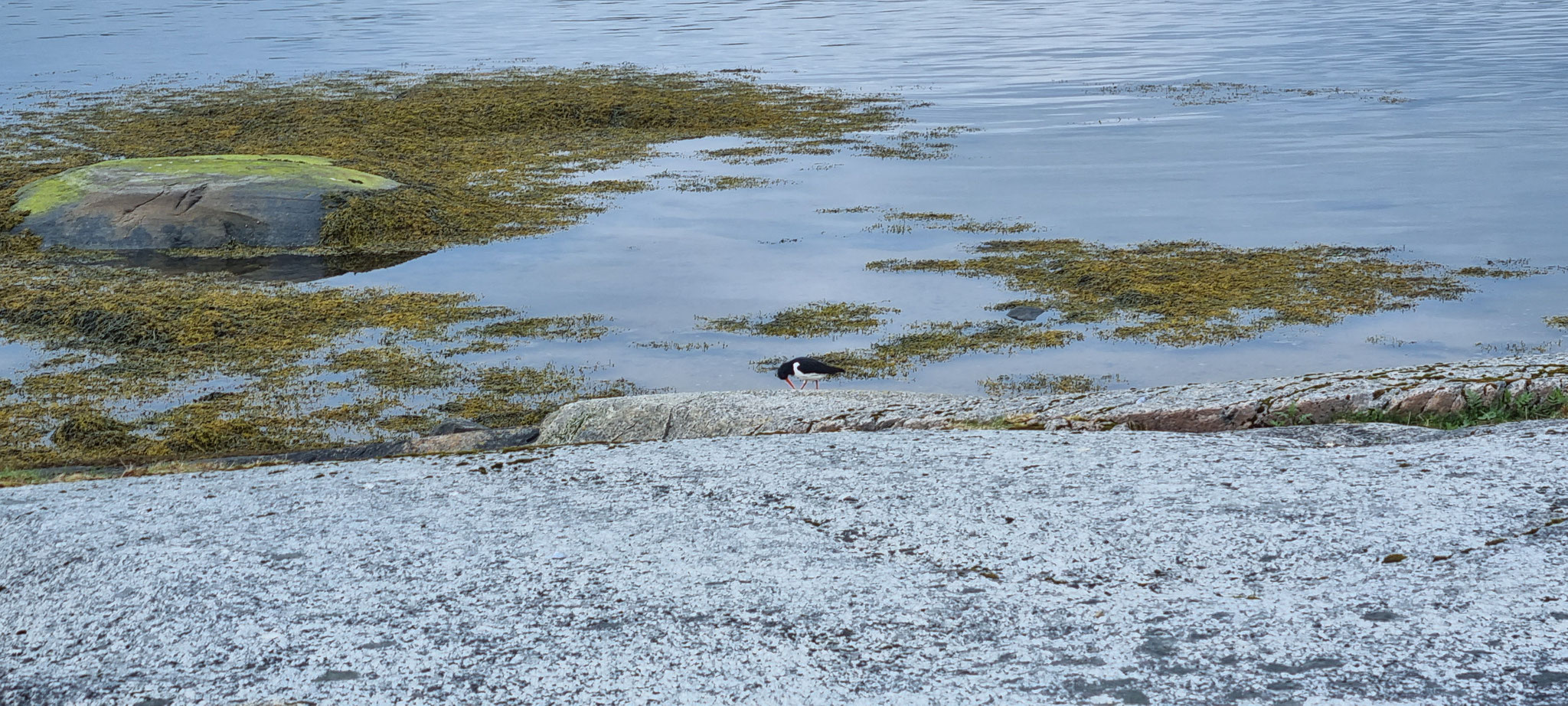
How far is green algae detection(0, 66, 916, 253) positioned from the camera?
1886cm

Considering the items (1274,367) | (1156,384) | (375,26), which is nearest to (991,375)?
(1156,384)

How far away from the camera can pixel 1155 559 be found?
5.35 meters

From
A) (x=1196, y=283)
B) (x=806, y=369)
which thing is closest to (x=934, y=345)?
(x=806, y=369)

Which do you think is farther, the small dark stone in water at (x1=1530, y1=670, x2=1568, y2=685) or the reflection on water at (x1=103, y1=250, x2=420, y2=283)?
the reflection on water at (x1=103, y1=250, x2=420, y2=283)

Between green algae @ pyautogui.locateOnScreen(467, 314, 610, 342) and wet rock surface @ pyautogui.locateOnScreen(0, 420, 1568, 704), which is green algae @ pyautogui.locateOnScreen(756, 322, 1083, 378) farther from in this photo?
wet rock surface @ pyautogui.locateOnScreen(0, 420, 1568, 704)

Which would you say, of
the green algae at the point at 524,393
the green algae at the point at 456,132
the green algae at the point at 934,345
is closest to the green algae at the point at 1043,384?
the green algae at the point at 934,345

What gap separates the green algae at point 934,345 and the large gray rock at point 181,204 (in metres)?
8.64

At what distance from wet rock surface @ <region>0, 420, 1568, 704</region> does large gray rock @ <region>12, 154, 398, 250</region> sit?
1111cm

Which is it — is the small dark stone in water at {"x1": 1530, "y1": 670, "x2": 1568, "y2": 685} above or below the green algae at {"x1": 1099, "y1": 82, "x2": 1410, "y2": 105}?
below

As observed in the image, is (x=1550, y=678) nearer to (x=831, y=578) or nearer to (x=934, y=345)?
(x=831, y=578)

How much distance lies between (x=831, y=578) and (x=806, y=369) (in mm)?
5730

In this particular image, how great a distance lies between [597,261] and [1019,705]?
12.7m

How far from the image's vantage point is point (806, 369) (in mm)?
10977

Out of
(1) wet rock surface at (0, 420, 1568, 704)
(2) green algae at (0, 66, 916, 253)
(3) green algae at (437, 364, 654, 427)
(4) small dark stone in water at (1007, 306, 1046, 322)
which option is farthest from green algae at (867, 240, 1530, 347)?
(2) green algae at (0, 66, 916, 253)
